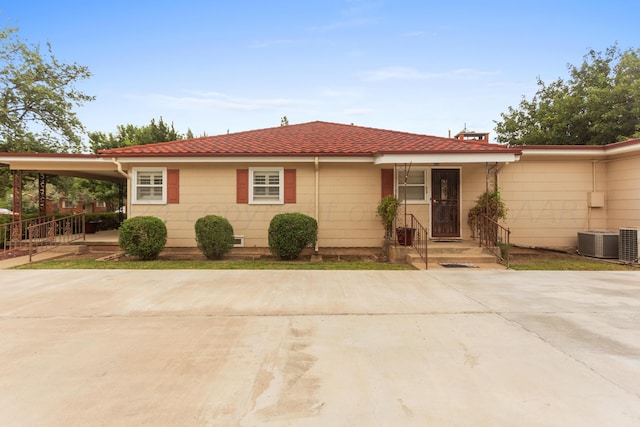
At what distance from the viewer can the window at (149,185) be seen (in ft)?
33.4

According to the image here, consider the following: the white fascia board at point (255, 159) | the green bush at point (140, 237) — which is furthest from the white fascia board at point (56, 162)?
the green bush at point (140, 237)

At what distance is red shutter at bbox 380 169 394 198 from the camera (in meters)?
10.1

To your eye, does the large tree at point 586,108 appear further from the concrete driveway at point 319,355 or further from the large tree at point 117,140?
the large tree at point 117,140

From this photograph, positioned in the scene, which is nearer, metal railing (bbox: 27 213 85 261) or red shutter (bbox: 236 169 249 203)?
red shutter (bbox: 236 169 249 203)

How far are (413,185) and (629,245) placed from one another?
19.2 feet

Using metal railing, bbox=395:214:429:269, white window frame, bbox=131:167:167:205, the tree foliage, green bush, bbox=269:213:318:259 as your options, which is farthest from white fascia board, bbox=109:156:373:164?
the tree foliage

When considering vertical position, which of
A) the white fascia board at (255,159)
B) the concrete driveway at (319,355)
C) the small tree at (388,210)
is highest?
the white fascia board at (255,159)

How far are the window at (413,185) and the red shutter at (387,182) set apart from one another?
247 millimetres

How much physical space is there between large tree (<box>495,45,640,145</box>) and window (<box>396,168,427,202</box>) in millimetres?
9954

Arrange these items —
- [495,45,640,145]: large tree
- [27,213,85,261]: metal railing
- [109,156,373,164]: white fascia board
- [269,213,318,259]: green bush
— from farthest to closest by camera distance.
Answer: [495,45,640,145]: large tree < [27,213,85,261]: metal railing < [109,156,373,164]: white fascia board < [269,213,318,259]: green bush

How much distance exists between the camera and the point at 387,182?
10.1 meters

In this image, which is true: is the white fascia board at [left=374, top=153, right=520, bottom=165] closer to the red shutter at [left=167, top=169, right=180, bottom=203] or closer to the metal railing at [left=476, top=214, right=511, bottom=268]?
the metal railing at [left=476, top=214, right=511, bottom=268]

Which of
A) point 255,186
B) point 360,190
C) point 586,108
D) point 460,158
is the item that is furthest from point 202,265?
point 586,108

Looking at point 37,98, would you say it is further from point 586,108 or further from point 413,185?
point 586,108
